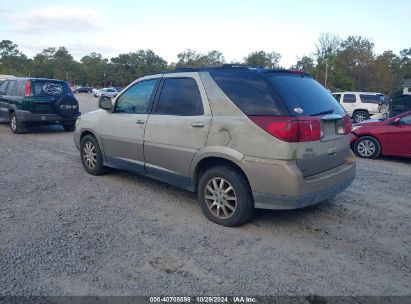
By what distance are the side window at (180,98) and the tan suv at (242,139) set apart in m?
0.01

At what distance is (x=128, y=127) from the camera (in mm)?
5098

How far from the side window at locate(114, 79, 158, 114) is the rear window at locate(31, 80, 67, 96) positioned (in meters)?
6.37

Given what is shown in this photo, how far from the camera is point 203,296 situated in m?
2.72

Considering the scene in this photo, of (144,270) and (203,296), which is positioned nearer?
(203,296)

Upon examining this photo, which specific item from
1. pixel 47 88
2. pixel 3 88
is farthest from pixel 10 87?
pixel 47 88

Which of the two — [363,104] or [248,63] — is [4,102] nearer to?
[363,104]

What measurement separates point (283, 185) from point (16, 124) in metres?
10.0

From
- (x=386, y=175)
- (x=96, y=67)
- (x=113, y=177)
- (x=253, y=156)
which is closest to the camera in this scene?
(x=253, y=156)

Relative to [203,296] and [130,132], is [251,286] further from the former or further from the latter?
[130,132]

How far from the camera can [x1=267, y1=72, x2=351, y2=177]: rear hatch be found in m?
3.56

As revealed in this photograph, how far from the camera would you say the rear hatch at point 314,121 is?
3.56 m

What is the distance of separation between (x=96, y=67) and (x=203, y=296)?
103 meters

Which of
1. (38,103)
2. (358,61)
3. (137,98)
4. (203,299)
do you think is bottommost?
(203,299)

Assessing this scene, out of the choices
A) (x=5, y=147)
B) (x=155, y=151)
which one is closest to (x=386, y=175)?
(x=155, y=151)
